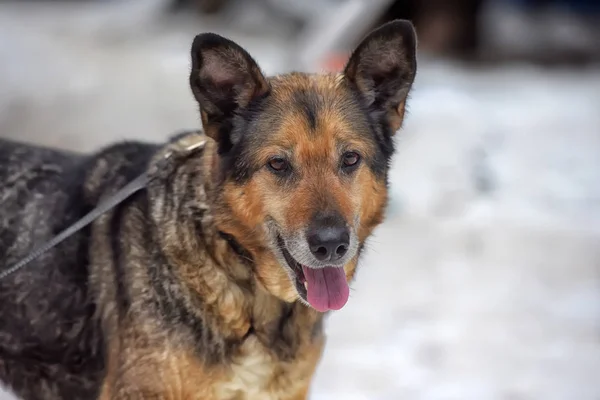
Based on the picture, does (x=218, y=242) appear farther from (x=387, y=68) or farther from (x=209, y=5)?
(x=209, y=5)

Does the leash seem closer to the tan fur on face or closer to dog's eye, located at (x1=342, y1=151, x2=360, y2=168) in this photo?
the tan fur on face

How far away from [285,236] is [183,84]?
23.9ft

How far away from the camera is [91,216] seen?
3465 millimetres

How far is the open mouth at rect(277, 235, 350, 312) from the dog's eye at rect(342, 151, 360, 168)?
0.39 meters

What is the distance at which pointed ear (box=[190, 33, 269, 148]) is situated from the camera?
3.17m

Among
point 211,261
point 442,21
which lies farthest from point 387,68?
point 442,21

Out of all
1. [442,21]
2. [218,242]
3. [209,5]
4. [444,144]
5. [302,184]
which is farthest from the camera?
[209,5]

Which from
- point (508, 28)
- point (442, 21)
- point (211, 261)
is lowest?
point (211, 261)

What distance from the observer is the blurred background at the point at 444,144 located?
554 cm

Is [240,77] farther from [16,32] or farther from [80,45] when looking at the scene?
[16,32]

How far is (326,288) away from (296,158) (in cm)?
51

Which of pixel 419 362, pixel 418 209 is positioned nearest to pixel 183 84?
pixel 418 209

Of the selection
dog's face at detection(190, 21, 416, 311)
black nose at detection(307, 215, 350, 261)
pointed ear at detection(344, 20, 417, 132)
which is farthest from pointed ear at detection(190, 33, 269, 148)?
black nose at detection(307, 215, 350, 261)

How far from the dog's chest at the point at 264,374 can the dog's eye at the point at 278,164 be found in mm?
705
